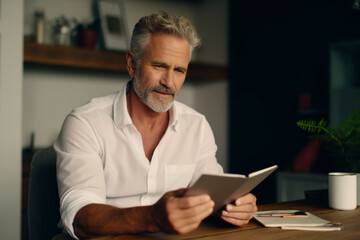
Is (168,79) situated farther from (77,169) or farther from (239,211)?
(239,211)

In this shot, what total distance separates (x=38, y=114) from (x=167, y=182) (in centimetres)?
231

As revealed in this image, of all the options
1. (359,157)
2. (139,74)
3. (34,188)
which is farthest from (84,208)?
(359,157)

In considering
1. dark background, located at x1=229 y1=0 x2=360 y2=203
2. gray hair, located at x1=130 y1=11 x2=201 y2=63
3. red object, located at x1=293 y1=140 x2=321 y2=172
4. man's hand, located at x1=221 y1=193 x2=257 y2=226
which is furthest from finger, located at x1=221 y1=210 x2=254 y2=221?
dark background, located at x1=229 y1=0 x2=360 y2=203

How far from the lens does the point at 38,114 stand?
11.9 ft

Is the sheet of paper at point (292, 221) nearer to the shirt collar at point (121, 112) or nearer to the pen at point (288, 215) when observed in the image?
the pen at point (288, 215)

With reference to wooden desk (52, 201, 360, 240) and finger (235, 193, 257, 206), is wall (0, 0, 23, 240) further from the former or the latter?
finger (235, 193, 257, 206)

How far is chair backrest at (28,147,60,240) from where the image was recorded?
1429 millimetres

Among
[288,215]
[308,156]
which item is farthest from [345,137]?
[308,156]

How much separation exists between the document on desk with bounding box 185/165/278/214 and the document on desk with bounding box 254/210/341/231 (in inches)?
5.5

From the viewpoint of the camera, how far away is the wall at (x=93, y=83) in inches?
142

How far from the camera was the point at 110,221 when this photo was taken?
112 centimetres

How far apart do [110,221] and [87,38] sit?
281 cm

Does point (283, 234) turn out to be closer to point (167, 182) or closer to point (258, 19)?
point (167, 182)

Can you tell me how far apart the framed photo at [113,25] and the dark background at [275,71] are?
3.78 ft
